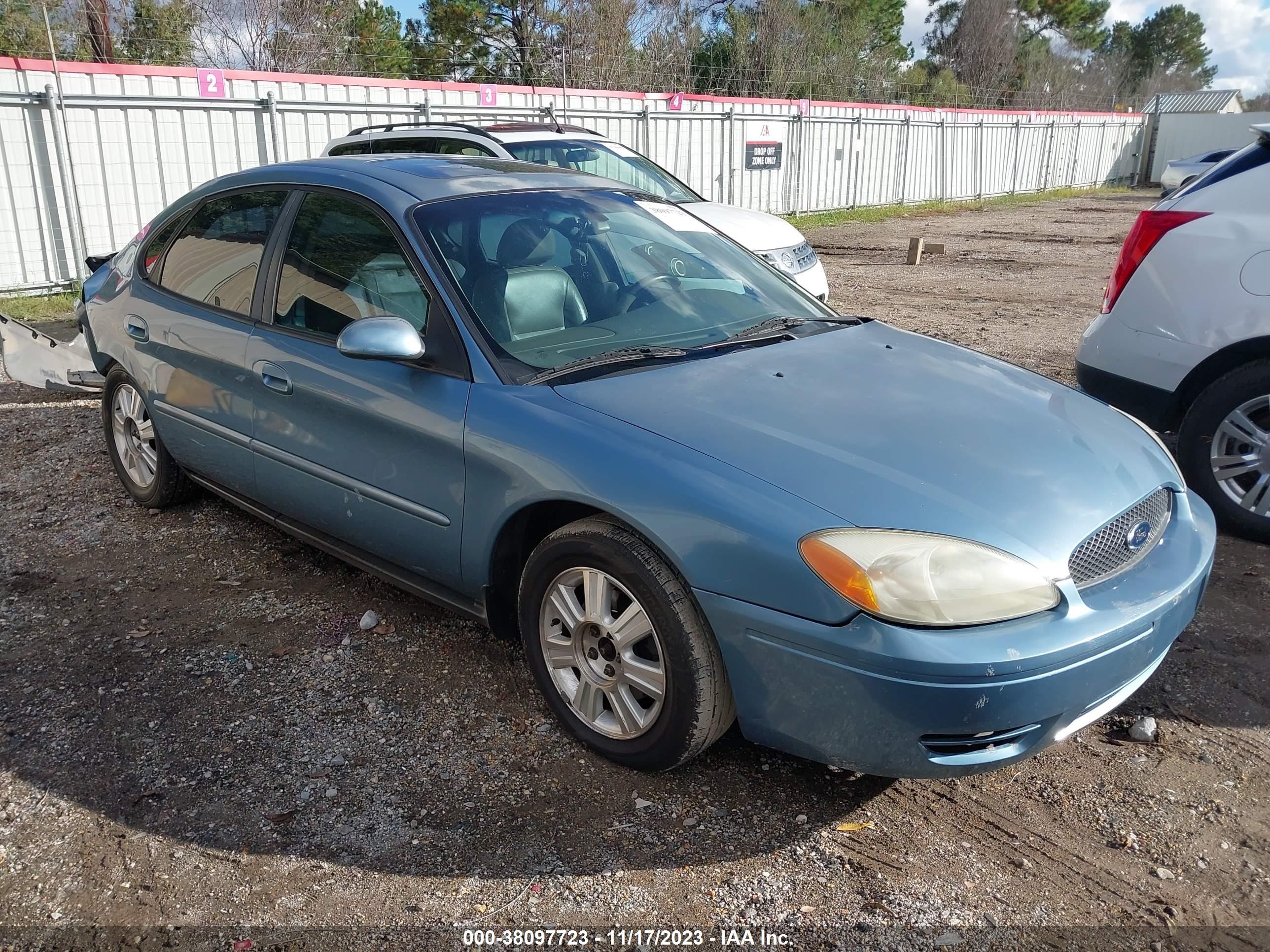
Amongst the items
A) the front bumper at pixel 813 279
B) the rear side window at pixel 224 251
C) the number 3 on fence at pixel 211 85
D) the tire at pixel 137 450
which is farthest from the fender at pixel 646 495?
the number 3 on fence at pixel 211 85

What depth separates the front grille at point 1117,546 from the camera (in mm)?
2561

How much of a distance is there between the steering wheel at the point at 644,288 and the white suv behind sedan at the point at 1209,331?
2462 millimetres

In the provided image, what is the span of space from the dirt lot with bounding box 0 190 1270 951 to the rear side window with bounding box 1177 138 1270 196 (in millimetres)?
1875

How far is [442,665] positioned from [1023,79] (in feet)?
191

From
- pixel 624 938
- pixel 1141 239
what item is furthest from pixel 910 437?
pixel 1141 239

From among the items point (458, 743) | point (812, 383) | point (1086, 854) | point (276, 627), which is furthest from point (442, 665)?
point (1086, 854)

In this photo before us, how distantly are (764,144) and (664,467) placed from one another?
17974 mm

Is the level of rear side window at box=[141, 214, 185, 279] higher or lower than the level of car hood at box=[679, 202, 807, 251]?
higher

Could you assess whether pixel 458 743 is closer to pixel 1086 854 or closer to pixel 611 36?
pixel 1086 854

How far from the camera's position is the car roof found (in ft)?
11.9

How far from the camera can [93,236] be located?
1079cm

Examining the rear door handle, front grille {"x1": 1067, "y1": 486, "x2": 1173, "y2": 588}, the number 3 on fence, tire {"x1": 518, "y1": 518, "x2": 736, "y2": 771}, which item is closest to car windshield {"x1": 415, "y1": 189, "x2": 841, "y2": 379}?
tire {"x1": 518, "y1": 518, "x2": 736, "y2": 771}

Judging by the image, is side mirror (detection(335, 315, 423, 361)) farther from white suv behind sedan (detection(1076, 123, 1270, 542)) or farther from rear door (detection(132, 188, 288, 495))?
white suv behind sedan (detection(1076, 123, 1270, 542))

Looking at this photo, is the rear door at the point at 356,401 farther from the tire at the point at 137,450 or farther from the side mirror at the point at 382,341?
the tire at the point at 137,450
